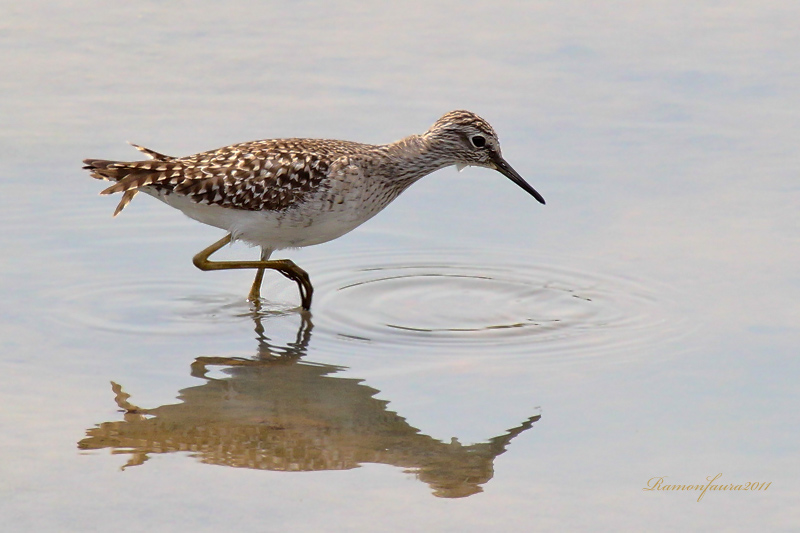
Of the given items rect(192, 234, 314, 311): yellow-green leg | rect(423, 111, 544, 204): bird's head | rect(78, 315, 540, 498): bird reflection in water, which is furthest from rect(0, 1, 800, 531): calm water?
rect(423, 111, 544, 204): bird's head

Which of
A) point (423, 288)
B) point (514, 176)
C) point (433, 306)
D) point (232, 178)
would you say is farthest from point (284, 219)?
point (514, 176)

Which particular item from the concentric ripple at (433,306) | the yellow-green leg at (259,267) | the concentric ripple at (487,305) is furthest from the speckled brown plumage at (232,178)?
the concentric ripple at (487,305)

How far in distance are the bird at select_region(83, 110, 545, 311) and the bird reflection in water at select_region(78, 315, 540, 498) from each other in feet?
6.05

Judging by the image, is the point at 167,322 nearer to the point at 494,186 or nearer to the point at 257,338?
the point at 257,338

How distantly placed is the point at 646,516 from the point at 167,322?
4.42m

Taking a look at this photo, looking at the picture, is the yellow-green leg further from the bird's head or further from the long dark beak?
the long dark beak

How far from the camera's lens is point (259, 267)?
36.9 ft

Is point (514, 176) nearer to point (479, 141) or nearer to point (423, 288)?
point (479, 141)

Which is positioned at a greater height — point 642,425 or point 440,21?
point 440,21

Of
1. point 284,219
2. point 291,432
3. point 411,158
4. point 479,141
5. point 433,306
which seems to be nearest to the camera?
point 291,432

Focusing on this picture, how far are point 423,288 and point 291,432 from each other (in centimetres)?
315

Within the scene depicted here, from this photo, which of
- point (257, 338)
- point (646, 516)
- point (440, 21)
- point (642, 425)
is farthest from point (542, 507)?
point (440, 21)

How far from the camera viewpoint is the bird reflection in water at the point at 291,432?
7.88m

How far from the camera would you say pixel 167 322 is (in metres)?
10.3
